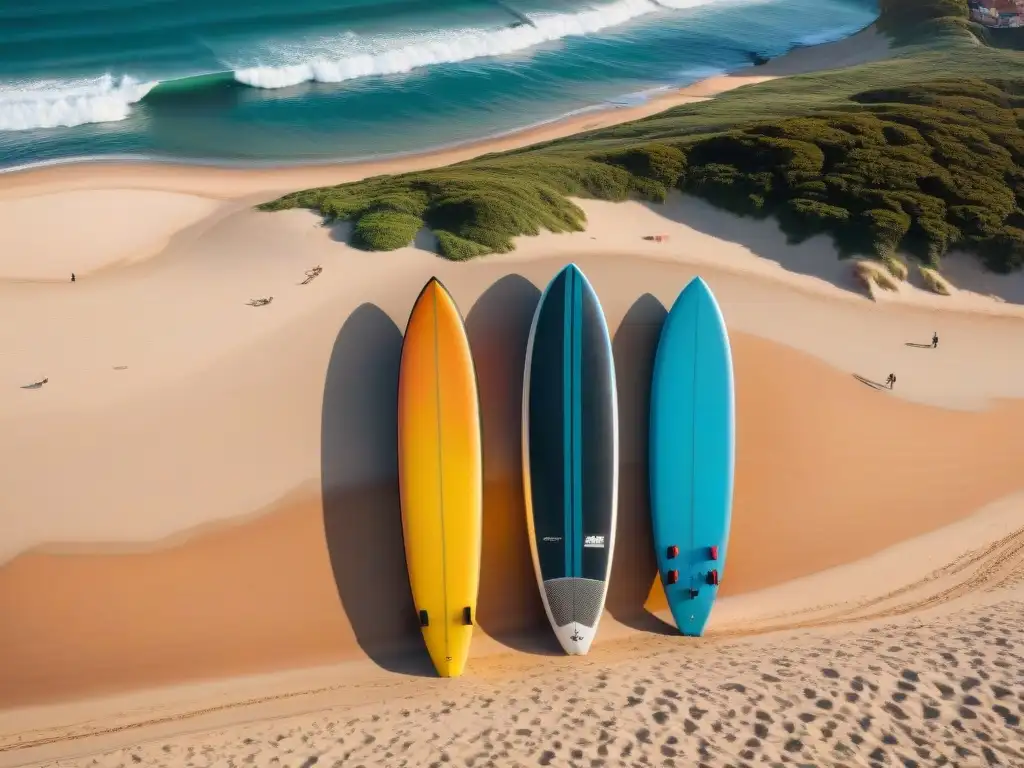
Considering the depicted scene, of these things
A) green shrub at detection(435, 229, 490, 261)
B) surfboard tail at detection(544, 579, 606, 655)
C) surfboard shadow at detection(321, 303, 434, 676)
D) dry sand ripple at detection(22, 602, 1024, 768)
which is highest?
green shrub at detection(435, 229, 490, 261)

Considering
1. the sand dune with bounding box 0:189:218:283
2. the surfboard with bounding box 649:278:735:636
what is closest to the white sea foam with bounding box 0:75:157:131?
the sand dune with bounding box 0:189:218:283

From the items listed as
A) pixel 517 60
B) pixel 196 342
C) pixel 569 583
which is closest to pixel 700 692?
pixel 569 583

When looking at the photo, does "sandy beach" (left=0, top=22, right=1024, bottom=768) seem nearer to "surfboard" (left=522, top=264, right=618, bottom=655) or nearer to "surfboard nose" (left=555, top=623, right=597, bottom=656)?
"surfboard nose" (left=555, top=623, right=597, bottom=656)

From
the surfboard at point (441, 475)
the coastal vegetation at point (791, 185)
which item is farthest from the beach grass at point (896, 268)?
the surfboard at point (441, 475)

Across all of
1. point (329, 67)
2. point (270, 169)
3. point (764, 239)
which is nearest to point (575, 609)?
point (764, 239)

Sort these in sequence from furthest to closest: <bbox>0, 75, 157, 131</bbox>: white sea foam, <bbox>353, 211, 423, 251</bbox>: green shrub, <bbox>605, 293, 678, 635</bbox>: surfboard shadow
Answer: <bbox>0, 75, 157, 131</bbox>: white sea foam < <bbox>353, 211, 423, 251</bbox>: green shrub < <bbox>605, 293, 678, 635</bbox>: surfboard shadow
